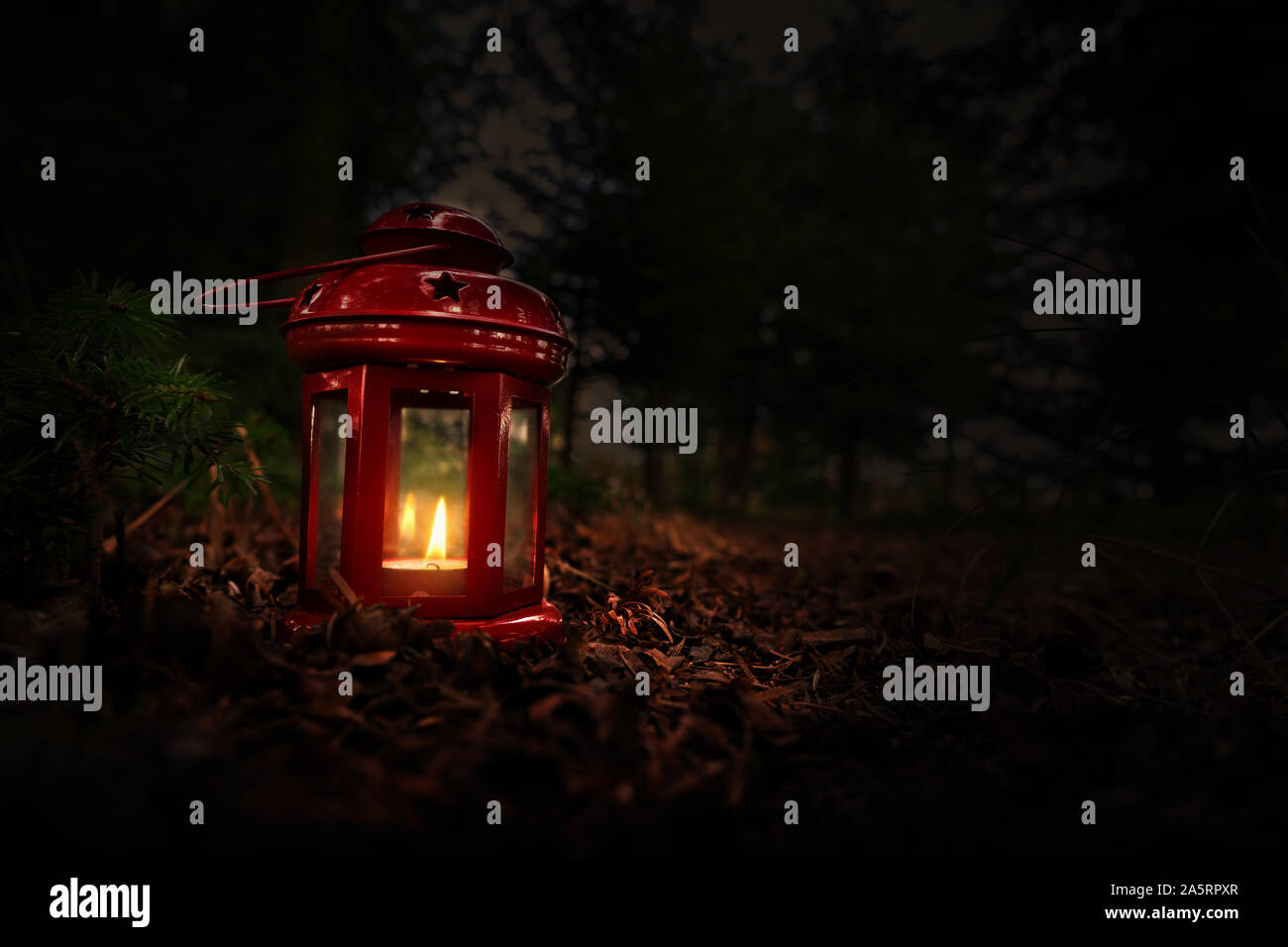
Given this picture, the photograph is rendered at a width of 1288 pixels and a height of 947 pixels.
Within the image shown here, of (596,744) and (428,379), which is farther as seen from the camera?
(428,379)

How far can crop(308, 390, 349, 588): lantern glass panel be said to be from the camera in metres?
1.72

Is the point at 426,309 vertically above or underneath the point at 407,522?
above

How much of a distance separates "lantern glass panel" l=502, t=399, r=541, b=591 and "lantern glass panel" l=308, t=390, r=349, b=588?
1.61 feet

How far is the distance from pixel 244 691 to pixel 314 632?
219mm

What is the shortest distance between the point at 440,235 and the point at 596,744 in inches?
51.7

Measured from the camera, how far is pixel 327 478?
2.12 metres

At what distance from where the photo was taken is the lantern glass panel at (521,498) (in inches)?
75.4
